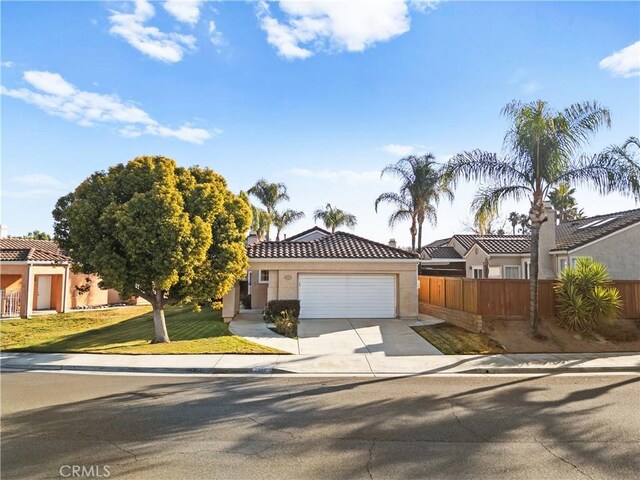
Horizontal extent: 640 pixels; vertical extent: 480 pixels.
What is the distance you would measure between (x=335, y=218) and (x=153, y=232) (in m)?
29.8

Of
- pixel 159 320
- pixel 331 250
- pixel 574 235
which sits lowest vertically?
pixel 159 320

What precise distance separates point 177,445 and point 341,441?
2315 millimetres

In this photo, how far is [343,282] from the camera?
18469 millimetres

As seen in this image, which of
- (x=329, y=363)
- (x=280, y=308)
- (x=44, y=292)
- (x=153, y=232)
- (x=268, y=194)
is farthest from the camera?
(x=268, y=194)

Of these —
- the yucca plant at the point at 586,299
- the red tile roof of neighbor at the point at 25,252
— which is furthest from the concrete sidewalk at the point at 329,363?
the red tile roof of neighbor at the point at 25,252

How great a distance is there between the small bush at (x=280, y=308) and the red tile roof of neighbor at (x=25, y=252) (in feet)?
37.2

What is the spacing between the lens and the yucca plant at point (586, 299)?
13.8 metres

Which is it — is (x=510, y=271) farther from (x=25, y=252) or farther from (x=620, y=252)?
(x=25, y=252)

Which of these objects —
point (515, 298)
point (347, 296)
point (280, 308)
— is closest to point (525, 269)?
point (515, 298)

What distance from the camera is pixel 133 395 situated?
7.97m

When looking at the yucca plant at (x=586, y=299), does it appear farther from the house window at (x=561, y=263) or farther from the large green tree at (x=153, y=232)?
the large green tree at (x=153, y=232)

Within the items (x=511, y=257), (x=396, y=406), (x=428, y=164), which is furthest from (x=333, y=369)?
(x=428, y=164)

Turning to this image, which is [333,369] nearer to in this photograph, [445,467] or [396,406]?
[396,406]

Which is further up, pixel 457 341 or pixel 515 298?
pixel 515 298
